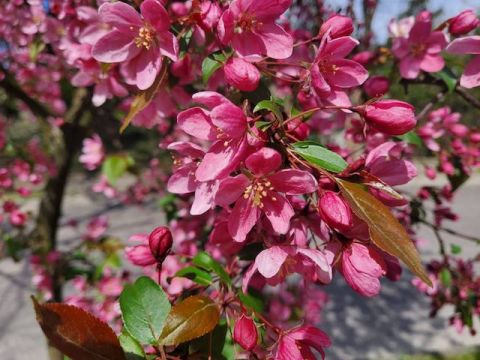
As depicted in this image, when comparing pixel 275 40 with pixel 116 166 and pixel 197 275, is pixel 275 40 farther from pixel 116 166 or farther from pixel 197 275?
pixel 116 166

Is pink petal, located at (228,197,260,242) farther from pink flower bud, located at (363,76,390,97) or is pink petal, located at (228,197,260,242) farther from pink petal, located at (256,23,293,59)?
pink flower bud, located at (363,76,390,97)

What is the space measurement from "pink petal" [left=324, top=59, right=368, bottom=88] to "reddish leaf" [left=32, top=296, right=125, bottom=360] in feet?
1.77

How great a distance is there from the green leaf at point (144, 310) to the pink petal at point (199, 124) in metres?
0.25

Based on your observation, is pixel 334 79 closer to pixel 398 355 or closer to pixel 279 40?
Answer: pixel 279 40

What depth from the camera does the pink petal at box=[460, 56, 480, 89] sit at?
79 cm

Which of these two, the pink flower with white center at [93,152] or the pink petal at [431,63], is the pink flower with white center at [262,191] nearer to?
the pink petal at [431,63]

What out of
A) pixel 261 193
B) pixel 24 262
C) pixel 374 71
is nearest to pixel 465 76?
pixel 261 193

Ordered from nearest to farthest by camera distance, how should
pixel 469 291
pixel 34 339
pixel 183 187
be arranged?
pixel 183 187
pixel 469 291
pixel 34 339

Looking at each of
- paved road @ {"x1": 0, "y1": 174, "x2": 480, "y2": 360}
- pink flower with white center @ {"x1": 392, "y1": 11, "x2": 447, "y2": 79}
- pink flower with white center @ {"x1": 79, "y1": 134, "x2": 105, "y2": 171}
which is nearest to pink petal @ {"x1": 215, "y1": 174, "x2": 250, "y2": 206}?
pink flower with white center @ {"x1": 392, "y1": 11, "x2": 447, "y2": 79}

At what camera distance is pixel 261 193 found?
2.11 ft

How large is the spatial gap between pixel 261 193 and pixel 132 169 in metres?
1.51

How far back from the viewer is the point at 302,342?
0.65m

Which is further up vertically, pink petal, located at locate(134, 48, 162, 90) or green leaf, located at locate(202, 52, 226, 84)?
green leaf, located at locate(202, 52, 226, 84)

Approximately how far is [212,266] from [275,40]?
44 cm
